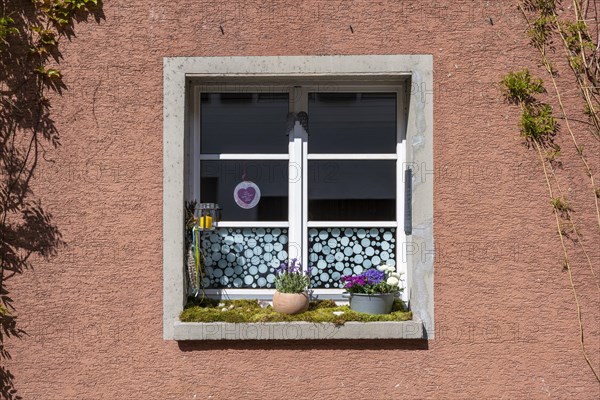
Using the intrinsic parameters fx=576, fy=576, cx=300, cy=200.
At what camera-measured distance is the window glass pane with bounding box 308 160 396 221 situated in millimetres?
4762

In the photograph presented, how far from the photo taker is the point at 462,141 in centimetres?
449

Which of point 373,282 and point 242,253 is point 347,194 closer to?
point 373,282

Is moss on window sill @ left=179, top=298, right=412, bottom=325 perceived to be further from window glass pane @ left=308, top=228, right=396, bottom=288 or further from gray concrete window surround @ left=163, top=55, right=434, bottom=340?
window glass pane @ left=308, top=228, right=396, bottom=288

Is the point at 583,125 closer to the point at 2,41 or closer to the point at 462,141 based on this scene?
the point at 462,141

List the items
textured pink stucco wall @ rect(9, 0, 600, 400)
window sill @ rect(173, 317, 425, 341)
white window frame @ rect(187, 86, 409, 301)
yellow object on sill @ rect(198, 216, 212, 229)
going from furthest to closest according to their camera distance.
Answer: white window frame @ rect(187, 86, 409, 301) → yellow object on sill @ rect(198, 216, 212, 229) → textured pink stucco wall @ rect(9, 0, 600, 400) → window sill @ rect(173, 317, 425, 341)

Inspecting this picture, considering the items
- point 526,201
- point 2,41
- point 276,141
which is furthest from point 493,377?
point 2,41

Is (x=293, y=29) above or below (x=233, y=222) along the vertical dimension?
above

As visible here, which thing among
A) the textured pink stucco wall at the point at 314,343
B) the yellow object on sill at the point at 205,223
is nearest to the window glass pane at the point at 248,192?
the yellow object on sill at the point at 205,223

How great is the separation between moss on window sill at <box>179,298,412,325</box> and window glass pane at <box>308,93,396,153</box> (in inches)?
52.1

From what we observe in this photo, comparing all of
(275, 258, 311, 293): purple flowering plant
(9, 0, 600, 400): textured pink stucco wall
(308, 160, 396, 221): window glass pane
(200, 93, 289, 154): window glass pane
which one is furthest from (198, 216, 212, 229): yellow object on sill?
(308, 160, 396, 221): window glass pane

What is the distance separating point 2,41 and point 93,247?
5.65ft

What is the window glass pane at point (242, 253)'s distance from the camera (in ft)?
15.6

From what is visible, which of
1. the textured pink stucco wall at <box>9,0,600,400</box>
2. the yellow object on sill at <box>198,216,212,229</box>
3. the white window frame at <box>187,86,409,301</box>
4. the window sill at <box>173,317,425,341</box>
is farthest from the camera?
the white window frame at <box>187,86,409,301</box>

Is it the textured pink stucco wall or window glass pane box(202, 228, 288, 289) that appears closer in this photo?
the textured pink stucco wall
